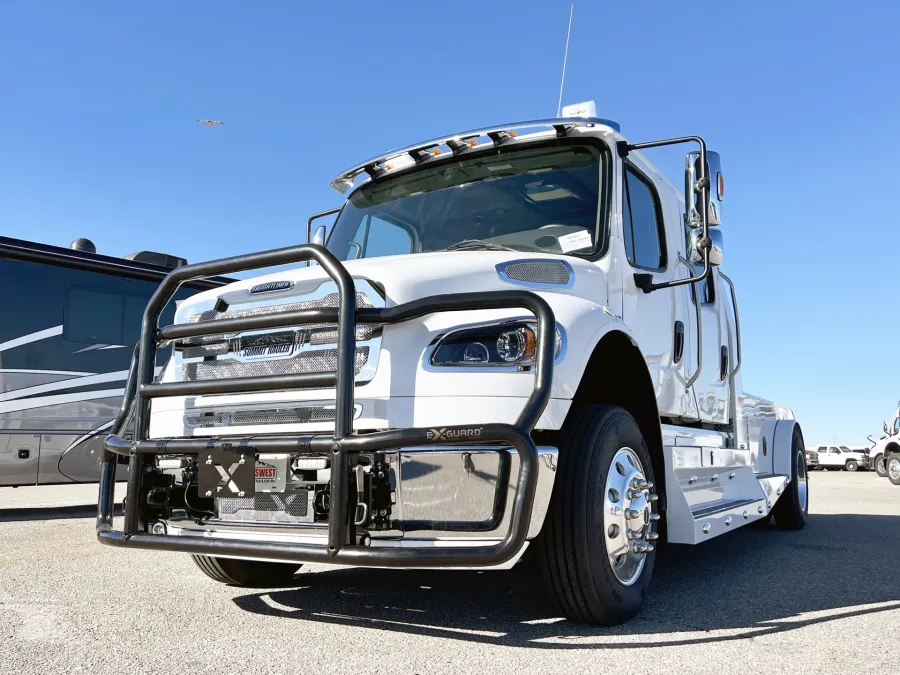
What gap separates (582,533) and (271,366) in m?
1.52

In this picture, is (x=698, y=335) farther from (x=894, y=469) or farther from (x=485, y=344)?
(x=894, y=469)

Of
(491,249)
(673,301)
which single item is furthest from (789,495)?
(491,249)

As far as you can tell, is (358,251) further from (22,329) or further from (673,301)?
(22,329)

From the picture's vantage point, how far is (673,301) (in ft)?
17.1

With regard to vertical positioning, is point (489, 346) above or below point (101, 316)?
below

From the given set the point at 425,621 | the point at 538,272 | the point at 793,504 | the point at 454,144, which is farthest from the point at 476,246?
the point at 793,504

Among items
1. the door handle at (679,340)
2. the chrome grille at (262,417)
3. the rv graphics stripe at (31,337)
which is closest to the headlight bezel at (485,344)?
the chrome grille at (262,417)

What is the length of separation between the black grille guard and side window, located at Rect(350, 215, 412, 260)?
146 cm

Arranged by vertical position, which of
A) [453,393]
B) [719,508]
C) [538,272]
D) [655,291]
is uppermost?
[655,291]

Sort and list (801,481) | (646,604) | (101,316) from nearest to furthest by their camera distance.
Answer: (646,604), (801,481), (101,316)

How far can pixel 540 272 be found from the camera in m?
3.94

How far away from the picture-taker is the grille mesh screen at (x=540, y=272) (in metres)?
3.88

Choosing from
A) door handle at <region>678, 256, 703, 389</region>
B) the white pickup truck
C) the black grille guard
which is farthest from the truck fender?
the white pickup truck

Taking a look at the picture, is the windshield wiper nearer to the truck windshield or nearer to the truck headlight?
the truck windshield
